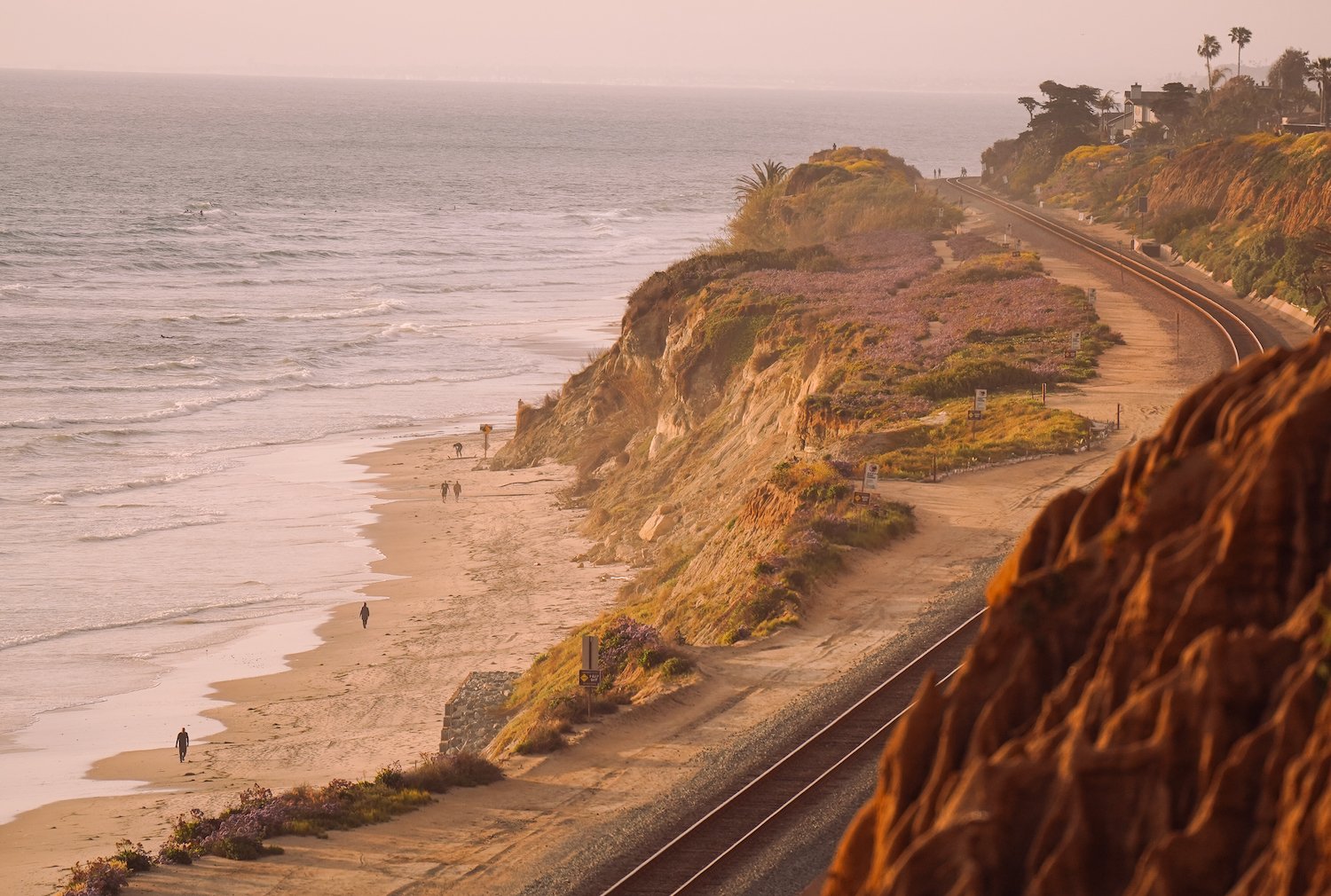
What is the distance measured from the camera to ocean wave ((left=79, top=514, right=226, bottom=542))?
4991 centimetres

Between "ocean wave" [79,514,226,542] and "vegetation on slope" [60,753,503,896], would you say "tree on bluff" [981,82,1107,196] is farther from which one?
"vegetation on slope" [60,753,503,896]

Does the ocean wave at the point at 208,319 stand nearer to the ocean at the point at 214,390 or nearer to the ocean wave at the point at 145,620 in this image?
the ocean at the point at 214,390

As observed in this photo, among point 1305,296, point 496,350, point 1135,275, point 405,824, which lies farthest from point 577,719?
point 496,350

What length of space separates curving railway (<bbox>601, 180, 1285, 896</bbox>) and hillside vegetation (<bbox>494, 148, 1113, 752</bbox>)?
4199 millimetres

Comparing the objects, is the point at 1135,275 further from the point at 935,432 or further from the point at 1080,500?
the point at 1080,500

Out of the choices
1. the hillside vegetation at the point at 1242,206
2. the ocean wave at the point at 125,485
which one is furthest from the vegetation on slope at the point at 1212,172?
the ocean wave at the point at 125,485

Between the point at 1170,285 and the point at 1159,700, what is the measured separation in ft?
189

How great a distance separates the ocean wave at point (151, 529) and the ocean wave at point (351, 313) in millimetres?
45813

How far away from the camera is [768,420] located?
4800 centimetres

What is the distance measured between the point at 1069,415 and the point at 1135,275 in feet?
89.4

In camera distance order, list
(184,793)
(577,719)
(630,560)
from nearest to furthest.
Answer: (577,719)
(184,793)
(630,560)

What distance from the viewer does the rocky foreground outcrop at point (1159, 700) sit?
9.51m

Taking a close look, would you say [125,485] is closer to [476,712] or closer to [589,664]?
[476,712]

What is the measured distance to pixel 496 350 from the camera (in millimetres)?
87750
